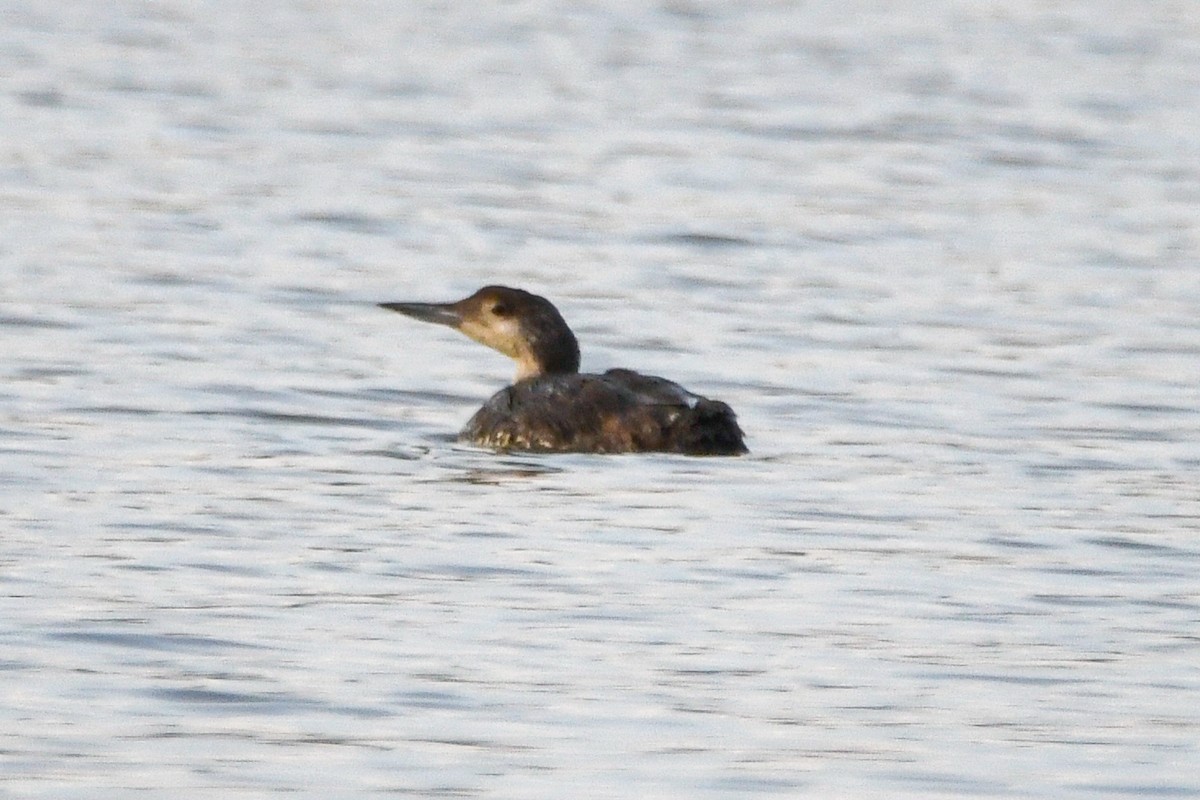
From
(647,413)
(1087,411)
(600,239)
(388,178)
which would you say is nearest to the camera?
(647,413)

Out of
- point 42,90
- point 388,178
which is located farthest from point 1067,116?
point 42,90

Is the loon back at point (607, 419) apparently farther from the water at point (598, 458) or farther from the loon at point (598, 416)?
the water at point (598, 458)

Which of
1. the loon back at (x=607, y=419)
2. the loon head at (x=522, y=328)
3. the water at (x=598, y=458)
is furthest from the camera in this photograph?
the loon head at (x=522, y=328)

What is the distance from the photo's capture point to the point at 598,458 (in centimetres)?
1023

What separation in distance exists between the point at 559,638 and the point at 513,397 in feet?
10.8

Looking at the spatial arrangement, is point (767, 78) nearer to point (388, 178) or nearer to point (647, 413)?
point (388, 178)

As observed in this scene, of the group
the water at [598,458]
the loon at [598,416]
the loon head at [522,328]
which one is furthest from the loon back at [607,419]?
the loon head at [522,328]

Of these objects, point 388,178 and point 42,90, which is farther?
point 42,90

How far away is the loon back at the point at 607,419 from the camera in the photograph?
1012cm

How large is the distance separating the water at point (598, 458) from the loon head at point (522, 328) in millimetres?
310

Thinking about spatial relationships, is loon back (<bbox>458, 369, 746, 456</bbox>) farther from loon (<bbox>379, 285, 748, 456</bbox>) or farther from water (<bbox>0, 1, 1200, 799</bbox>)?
water (<bbox>0, 1, 1200, 799</bbox>)

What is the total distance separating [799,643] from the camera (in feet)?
24.4

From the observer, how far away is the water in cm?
664

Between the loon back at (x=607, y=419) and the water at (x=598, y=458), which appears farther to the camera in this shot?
the loon back at (x=607, y=419)
